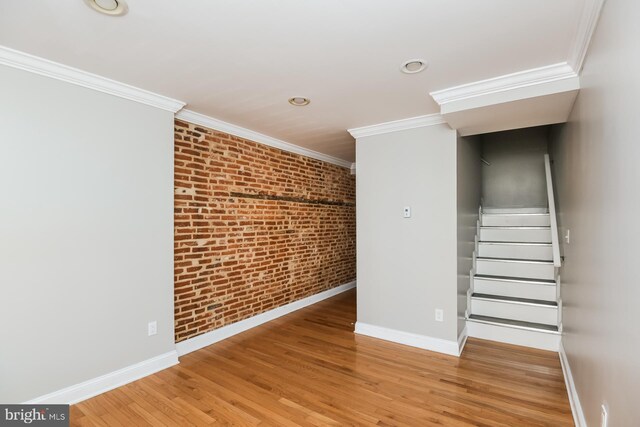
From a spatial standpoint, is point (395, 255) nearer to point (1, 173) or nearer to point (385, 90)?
point (385, 90)

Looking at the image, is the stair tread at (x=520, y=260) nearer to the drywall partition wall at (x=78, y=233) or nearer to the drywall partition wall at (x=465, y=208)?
the drywall partition wall at (x=465, y=208)

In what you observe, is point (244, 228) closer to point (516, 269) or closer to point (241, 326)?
point (241, 326)

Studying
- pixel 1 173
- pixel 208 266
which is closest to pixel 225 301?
pixel 208 266

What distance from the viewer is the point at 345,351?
310cm

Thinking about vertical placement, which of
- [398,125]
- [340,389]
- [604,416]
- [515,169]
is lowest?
[340,389]

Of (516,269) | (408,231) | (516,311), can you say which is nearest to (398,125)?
(408,231)

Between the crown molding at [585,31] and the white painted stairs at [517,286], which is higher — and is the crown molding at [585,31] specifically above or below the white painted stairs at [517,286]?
above

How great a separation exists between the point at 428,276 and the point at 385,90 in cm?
187

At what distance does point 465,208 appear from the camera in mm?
3477

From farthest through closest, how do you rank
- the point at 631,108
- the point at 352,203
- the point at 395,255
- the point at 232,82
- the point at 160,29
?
the point at 352,203 < the point at 395,255 < the point at 232,82 < the point at 160,29 < the point at 631,108

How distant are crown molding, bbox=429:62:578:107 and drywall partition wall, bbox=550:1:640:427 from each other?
19 cm

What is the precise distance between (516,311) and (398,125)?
2357mm

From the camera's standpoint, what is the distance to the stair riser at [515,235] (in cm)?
395

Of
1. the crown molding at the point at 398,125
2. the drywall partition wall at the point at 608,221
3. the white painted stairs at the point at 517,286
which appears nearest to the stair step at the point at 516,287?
the white painted stairs at the point at 517,286
